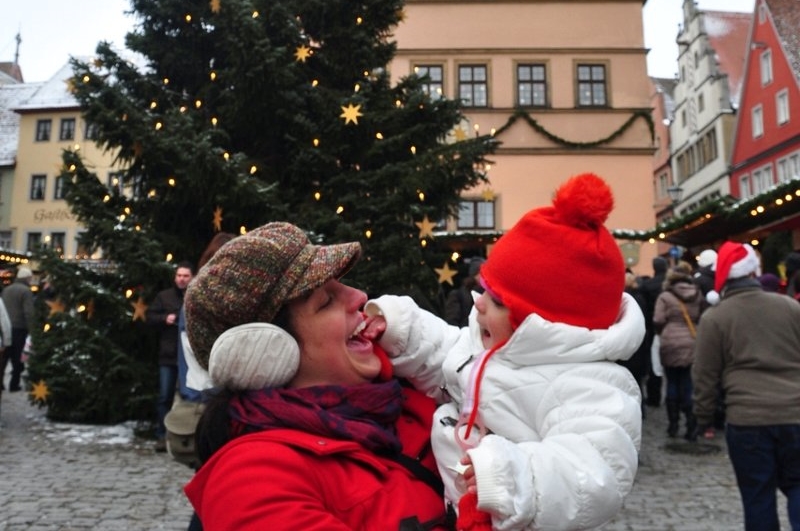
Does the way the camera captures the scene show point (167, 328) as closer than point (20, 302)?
Yes

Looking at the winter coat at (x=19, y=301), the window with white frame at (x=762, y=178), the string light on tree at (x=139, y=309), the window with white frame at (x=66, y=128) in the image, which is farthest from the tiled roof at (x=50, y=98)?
Result: the window with white frame at (x=762, y=178)

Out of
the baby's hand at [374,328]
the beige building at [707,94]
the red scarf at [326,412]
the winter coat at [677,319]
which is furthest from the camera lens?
the beige building at [707,94]

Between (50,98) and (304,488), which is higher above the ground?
(50,98)

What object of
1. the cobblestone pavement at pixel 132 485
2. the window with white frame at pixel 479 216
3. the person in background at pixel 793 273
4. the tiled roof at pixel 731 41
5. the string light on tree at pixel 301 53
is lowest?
the cobblestone pavement at pixel 132 485

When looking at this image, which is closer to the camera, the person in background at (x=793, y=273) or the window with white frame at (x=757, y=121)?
the person in background at (x=793, y=273)

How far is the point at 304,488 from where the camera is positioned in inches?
58.6

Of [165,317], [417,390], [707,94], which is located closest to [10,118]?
[707,94]

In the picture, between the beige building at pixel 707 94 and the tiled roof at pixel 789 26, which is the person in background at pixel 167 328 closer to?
the tiled roof at pixel 789 26

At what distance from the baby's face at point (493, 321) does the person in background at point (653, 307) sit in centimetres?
863

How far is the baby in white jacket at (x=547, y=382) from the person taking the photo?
146cm

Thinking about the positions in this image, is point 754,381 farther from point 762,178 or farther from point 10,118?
point 10,118

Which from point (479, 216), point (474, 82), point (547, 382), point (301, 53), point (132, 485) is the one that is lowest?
point (132, 485)

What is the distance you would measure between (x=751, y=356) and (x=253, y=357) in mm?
3727

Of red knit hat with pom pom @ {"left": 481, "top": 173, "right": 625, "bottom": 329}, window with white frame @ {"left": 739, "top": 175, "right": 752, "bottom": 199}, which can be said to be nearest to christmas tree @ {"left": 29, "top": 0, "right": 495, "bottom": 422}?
red knit hat with pom pom @ {"left": 481, "top": 173, "right": 625, "bottom": 329}
